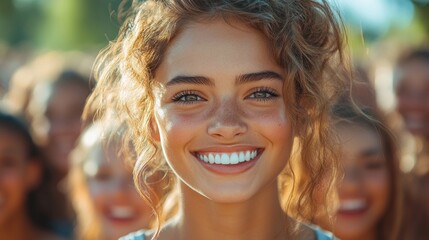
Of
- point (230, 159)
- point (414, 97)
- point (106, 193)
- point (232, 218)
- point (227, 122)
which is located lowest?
point (232, 218)

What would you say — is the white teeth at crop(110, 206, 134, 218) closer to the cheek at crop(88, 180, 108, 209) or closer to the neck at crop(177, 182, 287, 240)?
the cheek at crop(88, 180, 108, 209)

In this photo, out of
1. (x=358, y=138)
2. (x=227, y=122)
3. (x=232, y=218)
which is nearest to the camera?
(x=227, y=122)

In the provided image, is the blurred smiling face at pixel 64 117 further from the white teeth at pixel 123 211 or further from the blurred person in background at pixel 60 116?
the white teeth at pixel 123 211

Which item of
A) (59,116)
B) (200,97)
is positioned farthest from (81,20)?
(200,97)

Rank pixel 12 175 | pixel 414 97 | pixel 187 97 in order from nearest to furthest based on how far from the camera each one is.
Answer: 1. pixel 187 97
2. pixel 12 175
3. pixel 414 97

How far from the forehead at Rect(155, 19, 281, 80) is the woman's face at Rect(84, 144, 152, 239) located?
2082mm

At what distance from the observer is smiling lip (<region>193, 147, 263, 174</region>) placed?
348 centimetres

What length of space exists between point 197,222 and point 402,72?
3.58 m

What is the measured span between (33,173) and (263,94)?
3.18 meters

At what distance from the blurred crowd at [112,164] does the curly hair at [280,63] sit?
293mm

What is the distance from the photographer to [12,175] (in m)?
6.11

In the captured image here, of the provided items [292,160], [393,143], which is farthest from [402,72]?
[292,160]

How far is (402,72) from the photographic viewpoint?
7.01 m

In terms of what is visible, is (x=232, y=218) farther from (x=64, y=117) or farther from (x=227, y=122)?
(x=64, y=117)
